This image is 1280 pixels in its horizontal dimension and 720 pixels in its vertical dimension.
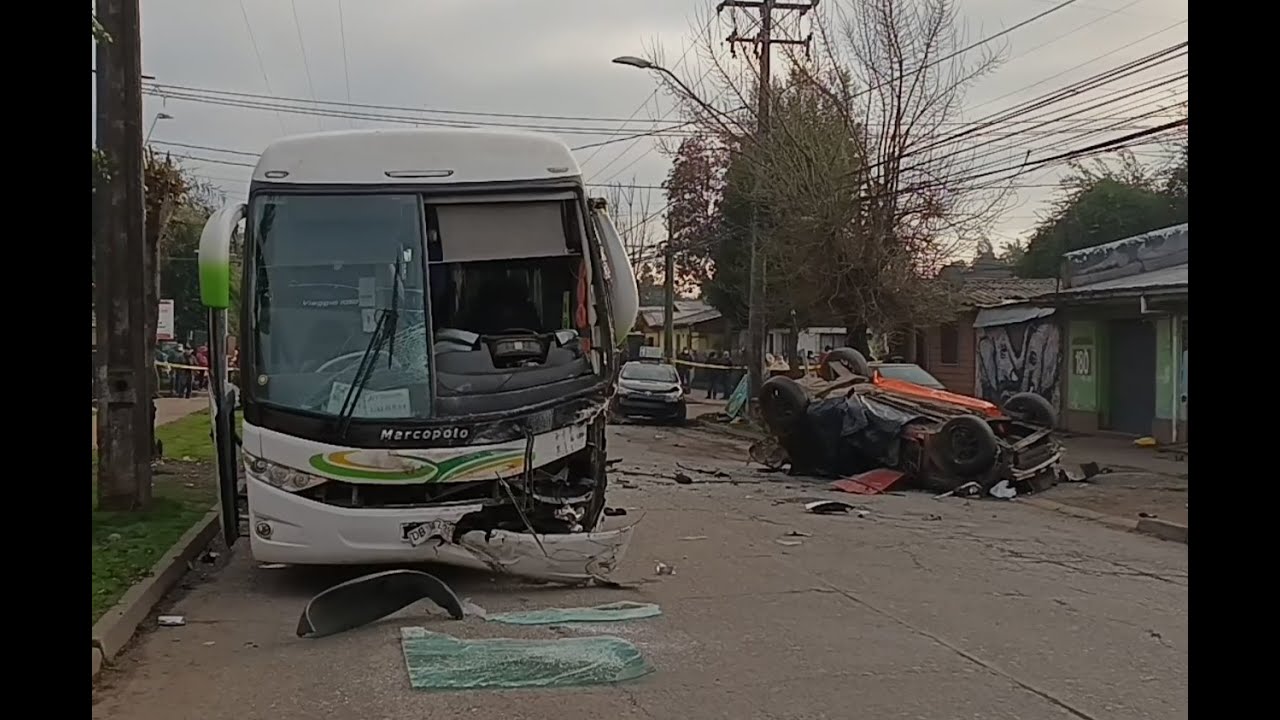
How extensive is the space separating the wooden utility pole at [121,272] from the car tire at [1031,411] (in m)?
11.7

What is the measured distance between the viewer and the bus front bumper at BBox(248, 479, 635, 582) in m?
8.69

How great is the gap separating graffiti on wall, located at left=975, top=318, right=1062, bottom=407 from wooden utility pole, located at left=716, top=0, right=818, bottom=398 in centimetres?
521

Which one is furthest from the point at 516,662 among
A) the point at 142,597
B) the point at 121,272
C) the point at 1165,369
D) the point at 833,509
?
the point at 1165,369

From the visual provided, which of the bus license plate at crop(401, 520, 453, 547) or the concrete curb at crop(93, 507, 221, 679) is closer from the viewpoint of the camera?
the concrete curb at crop(93, 507, 221, 679)

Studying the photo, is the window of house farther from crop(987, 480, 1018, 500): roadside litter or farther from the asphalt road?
the asphalt road

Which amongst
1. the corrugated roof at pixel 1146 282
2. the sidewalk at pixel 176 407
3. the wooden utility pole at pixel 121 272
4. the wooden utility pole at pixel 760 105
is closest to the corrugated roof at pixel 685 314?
the sidewalk at pixel 176 407

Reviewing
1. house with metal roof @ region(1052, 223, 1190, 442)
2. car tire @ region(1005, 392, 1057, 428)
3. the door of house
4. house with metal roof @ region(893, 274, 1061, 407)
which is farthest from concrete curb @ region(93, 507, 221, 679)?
house with metal roof @ region(893, 274, 1061, 407)

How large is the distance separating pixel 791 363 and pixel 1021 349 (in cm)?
976

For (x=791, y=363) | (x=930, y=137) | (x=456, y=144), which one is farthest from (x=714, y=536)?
(x=791, y=363)

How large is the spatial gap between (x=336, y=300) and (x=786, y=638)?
13.1 ft

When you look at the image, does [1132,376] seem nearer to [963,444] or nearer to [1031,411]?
[1031,411]

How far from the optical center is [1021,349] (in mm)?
28000
